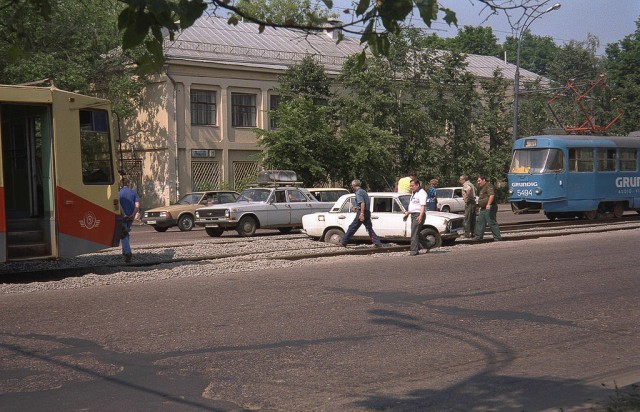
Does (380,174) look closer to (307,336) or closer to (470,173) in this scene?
(470,173)

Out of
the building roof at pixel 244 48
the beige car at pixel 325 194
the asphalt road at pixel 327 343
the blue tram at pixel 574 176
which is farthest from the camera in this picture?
the building roof at pixel 244 48

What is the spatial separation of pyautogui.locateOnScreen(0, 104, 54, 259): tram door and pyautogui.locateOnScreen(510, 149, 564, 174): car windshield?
2145cm

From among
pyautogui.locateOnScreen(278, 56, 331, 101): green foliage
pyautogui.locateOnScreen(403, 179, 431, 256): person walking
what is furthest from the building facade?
pyautogui.locateOnScreen(403, 179, 431, 256): person walking

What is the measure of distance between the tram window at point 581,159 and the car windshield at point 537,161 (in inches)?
20.4

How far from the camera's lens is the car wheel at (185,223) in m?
30.2

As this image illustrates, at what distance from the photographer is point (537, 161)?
31.8m

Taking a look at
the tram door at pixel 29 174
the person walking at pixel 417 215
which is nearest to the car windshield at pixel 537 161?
the person walking at pixel 417 215

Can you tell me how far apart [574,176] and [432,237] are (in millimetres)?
13440

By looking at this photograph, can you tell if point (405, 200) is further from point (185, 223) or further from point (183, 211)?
point (185, 223)

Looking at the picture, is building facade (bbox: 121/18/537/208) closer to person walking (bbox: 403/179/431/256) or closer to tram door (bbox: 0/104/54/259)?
person walking (bbox: 403/179/431/256)

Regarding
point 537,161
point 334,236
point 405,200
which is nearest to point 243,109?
point 537,161

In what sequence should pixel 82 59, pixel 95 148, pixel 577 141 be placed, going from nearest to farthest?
pixel 95 148 → pixel 577 141 → pixel 82 59

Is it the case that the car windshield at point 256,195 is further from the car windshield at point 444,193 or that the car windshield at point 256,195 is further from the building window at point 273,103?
the building window at point 273,103

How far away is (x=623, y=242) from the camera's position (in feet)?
67.9
